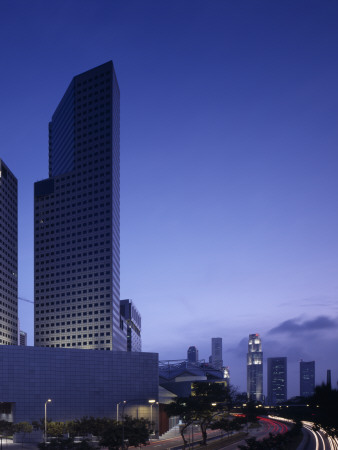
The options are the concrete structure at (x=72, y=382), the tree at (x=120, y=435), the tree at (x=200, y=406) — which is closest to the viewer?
the tree at (x=120, y=435)

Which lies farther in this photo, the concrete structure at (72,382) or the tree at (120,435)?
the concrete structure at (72,382)

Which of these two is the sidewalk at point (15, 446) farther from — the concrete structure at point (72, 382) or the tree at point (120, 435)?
the tree at point (120, 435)

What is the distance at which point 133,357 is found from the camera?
152 m

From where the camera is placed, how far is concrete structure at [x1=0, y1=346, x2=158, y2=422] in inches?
5344

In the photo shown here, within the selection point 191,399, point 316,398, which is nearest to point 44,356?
point 191,399

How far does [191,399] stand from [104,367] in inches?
1673

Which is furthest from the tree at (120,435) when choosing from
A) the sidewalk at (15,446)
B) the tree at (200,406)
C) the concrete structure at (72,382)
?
the concrete structure at (72,382)

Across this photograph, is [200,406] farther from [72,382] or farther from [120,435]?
[72,382]

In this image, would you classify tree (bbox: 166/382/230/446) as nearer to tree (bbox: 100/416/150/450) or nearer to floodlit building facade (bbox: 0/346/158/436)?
tree (bbox: 100/416/150/450)

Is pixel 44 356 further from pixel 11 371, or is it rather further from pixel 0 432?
pixel 0 432

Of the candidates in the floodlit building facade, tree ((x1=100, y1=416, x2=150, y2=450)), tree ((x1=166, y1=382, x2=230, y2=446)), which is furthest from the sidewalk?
tree ((x1=100, y1=416, x2=150, y2=450))

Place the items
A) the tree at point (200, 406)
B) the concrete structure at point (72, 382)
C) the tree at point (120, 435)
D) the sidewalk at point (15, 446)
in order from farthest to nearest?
1. the concrete structure at point (72, 382)
2. the sidewalk at point (15, 446)
3. the tree at point (200, 406)
4. the tree at point (120, 435)

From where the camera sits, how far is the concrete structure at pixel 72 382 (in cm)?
13575

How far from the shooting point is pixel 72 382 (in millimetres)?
142875
